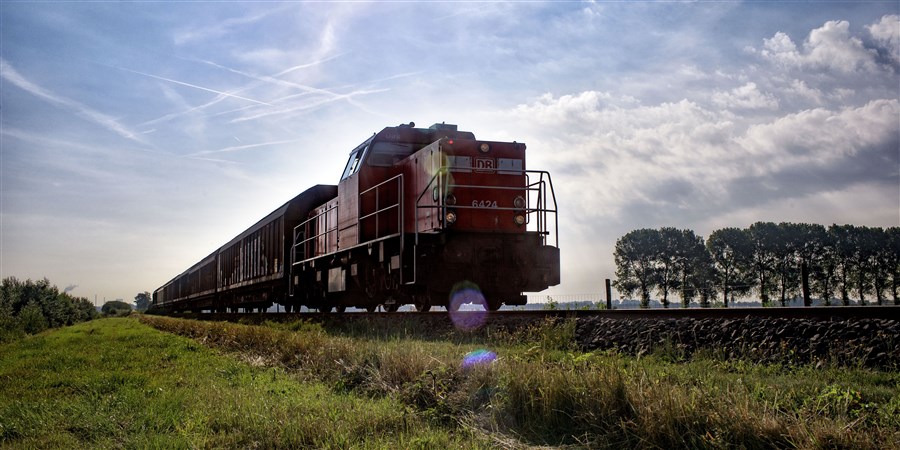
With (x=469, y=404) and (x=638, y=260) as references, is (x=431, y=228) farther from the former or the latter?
(x=638, y=260)

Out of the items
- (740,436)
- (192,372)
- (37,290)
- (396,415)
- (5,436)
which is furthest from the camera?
(37,290)

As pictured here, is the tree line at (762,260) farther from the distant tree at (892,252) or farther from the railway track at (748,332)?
the railway track at (748,332)

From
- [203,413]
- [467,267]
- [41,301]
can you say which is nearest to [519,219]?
[467,267]

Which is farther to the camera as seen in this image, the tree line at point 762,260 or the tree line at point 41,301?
the tree line at point 41,301

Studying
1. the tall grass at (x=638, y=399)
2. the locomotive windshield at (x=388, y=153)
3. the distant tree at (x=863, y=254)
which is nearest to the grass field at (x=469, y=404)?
the tall grass at (x=638, y=399)

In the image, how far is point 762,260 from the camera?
47750mm

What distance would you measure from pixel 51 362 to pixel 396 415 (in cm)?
854

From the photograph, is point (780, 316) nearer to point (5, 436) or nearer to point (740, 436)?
point (740, 436)

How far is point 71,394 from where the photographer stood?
279 inches

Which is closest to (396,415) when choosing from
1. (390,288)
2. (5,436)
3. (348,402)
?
(348,402)

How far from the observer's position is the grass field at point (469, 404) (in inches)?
149

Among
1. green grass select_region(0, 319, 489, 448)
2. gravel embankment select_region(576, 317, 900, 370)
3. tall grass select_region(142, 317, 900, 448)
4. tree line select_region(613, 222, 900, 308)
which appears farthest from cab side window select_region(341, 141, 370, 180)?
tree line select_region(613, 222, 900, 308)

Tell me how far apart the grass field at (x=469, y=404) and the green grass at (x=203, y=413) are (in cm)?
2

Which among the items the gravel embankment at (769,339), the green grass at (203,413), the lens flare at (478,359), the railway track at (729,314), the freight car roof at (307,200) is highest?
the freight car roof at (307,200)
